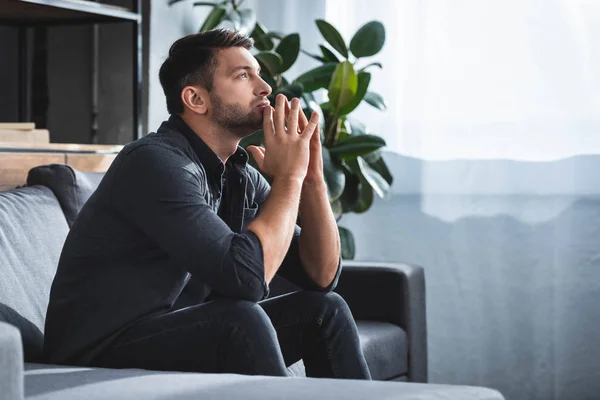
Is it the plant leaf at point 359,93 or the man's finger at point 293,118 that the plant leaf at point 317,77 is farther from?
the man's finger at point 293,118

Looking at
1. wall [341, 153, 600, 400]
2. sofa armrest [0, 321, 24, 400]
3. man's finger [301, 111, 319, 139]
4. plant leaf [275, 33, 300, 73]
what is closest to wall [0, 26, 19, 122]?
plant leaf [275, 33, 300, 73]

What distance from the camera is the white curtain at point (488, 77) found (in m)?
3.38

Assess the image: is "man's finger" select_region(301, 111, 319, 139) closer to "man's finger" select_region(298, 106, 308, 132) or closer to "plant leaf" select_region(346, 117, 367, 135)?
"man's finger" select_region(298, 106, 308, 132)

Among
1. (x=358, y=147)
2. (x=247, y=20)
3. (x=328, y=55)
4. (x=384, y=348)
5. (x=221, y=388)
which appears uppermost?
(x=247, y=20)

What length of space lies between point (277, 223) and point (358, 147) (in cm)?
159

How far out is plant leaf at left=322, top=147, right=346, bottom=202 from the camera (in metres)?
3.18

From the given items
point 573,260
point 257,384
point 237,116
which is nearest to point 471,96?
point 573,260

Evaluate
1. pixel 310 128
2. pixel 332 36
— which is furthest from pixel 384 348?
pixel 332 36

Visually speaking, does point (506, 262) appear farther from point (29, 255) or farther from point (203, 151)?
point (29, 255)

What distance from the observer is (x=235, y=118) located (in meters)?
1.95

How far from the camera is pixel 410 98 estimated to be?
3.66 m

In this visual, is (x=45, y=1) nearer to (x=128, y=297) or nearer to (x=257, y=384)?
(x=128, y=297)

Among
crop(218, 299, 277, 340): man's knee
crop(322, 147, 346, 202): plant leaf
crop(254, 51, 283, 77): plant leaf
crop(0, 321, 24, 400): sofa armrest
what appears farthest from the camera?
crop(254, 51, 283, 77): plant leaf

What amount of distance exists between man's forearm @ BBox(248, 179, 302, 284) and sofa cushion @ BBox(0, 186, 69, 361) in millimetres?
508
